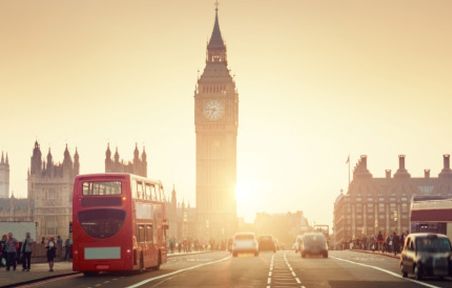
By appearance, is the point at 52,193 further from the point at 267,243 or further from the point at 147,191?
the point at 147,191

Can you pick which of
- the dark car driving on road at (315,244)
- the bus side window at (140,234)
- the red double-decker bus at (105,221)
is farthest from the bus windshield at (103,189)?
the dark car driving on road at (315,244)

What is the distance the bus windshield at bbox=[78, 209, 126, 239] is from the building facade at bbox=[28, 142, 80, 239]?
124971 millimetres

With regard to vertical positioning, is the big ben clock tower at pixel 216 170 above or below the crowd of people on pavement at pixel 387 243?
above

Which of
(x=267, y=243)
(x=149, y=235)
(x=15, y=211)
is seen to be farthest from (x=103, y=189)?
(x=15, y=211)

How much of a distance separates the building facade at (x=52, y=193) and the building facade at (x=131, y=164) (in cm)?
1052

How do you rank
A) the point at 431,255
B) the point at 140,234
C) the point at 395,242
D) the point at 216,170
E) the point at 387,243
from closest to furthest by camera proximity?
the point at 431,255 < the point at 140,234 < the point at 395,242 < the point at 387,243 < the point at 216,170

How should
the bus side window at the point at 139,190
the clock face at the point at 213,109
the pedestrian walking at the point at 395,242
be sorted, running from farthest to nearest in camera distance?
1. the clock face at the point at 213,109
2. the pedestrian walking at the point at 395,242
3. the bus side window at the point at 139,190

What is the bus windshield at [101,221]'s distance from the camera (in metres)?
39.4

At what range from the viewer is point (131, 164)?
157250 millimetres

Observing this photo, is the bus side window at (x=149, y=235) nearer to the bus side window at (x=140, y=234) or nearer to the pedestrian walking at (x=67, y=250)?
the bus side window at (x=140, y=234)

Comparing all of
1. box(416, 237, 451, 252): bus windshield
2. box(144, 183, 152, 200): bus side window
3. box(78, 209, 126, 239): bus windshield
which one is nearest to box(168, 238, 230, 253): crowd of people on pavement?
box(144, 183, 152, 200): bus side window

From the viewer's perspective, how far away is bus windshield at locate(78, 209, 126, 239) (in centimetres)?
3938

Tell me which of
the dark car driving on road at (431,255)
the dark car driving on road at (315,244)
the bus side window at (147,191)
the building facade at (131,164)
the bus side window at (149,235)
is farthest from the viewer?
the building facade at (131,164)

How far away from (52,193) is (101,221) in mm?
128431
